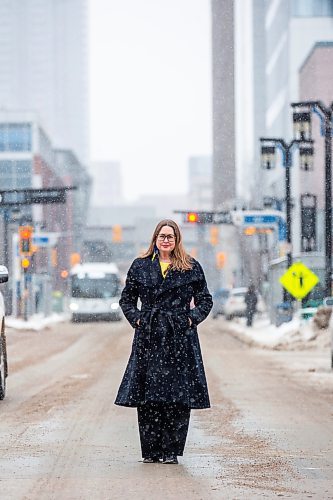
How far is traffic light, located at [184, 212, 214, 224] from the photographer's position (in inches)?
2205

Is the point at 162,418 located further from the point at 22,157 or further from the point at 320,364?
the point at 22,157

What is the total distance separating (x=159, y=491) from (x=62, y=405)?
695 cm

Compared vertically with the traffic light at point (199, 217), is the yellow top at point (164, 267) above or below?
above

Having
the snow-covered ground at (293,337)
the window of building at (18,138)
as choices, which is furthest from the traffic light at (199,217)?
the window of building at (18,138)

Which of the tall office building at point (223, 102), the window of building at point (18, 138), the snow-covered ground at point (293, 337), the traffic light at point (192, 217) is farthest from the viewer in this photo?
the tall office building at point (223, 102)

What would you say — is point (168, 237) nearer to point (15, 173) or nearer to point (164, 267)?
point (164, 267)

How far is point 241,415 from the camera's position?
13.5 metres

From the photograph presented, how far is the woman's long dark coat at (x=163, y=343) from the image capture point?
8898mm

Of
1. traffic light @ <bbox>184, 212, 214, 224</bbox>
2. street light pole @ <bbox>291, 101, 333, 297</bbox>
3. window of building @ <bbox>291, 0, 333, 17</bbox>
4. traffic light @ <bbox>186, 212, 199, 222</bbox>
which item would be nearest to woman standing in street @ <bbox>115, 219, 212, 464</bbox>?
street light pole @ <bbox>291, 101, 333, 297</bbox>

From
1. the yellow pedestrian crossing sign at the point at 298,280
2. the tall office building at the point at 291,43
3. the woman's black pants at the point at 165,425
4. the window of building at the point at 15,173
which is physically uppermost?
the tall office building at the point at 291,43

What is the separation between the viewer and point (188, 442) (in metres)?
11.0

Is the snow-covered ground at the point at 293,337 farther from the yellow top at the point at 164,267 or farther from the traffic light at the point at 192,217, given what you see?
the yellow top at the point at 164,267

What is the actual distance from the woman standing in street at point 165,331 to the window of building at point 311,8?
89477 millimetres

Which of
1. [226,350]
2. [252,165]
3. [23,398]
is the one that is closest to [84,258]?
[252,165]
